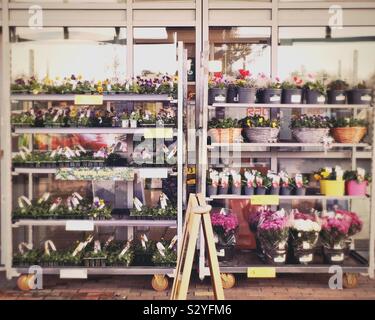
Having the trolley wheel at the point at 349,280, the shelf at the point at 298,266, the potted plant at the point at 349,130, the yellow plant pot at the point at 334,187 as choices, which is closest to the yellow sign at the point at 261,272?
the shelf at the point at 298,266

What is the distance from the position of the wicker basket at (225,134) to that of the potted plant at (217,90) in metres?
0.32

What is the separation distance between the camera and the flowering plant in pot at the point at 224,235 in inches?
219

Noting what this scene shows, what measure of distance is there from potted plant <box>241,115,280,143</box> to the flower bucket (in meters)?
0.92

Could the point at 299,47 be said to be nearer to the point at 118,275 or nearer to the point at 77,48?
the point at 77,48

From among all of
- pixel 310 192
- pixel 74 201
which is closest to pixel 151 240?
pixel 74 201

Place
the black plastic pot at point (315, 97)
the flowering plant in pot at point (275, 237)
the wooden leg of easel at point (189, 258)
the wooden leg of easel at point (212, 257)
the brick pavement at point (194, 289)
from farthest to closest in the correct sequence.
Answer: the black plastic pot at point (315, 97), the flowering plant in pot at point (275, 237), the brick pavement at point (194, 289), the wooden leg of easel at point (212, 257), the wooden leg of easel at point (189, 258)

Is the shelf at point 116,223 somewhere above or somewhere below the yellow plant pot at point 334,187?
below

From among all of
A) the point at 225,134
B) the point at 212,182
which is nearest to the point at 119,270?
the point at 212,182

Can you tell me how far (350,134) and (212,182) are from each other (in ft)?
4.99

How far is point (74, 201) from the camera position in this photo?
223 inches

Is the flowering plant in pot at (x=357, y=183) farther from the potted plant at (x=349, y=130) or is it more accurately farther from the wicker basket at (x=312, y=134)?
the wicker basket at (x=312, y=134)

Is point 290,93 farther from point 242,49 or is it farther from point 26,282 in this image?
point 26,282

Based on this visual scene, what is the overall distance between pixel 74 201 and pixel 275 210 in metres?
2.26

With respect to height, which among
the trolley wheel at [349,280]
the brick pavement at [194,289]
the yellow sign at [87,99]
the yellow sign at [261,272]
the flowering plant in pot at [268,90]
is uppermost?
the flowering plant in pot at [268,90]
